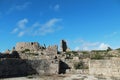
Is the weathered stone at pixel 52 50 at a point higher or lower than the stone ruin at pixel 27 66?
higher

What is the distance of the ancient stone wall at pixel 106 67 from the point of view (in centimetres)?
2762

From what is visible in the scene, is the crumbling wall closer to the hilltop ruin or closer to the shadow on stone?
the hilltop ruin

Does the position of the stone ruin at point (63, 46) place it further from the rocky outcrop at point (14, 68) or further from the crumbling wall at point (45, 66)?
the rocky outcrop at point (14, 68)

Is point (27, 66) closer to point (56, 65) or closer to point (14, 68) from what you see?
point (14, 68)

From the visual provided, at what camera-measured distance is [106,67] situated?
28500 millimetres

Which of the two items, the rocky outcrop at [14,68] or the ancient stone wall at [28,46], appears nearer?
Result: the rocky outcrop at [14,68]

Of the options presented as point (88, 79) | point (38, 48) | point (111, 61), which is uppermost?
point (38, 48)

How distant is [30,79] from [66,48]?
66.1ft

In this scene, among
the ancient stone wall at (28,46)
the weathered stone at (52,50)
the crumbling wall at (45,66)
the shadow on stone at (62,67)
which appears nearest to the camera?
the crumbling wall at (45,66)

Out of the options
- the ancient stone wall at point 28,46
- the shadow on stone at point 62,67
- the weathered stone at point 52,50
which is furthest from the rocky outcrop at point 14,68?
the ancient stone wall at point 28,46

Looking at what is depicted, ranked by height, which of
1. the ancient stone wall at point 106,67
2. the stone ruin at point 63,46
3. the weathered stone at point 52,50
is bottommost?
the ancient stone wall at point 106,67

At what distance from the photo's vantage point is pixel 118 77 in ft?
87.8

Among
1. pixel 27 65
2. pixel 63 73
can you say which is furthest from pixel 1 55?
pixel 63 73

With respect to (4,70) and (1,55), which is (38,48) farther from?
(4,70)
